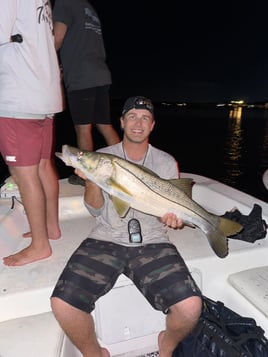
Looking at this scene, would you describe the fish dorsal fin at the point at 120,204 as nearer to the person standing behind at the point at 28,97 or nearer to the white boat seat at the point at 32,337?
the person standing behind at the point at 28,97

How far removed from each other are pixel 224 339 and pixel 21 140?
2.16 meters

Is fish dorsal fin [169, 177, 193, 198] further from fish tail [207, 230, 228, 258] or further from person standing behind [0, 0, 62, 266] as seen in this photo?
person standing behind [0, 0, 62, 266]

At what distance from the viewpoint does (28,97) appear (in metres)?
2.64

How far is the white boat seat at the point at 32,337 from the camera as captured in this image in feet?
7.00

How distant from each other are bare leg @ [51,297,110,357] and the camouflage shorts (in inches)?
1.7

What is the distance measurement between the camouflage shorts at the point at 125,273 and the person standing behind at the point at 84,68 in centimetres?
221

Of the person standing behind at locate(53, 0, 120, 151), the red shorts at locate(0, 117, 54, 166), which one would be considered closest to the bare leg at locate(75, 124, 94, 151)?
the person standing behind at locate(53, 0, 120, 151)

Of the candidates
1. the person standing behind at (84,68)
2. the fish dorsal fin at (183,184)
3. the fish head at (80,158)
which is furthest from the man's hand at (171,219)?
the person standing behind at (84,68)

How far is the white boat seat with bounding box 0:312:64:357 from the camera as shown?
2.13 m

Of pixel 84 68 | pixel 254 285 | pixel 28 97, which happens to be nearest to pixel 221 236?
pixel 254 285

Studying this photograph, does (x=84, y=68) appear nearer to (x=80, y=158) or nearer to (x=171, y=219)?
(x=80, y=158)

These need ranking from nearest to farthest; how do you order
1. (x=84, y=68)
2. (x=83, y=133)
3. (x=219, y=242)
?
(x=219, y=242) < (x=84, y=68) < (x=83, y=133)

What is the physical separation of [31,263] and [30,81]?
157 cm

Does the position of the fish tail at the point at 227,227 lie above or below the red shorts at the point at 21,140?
below
